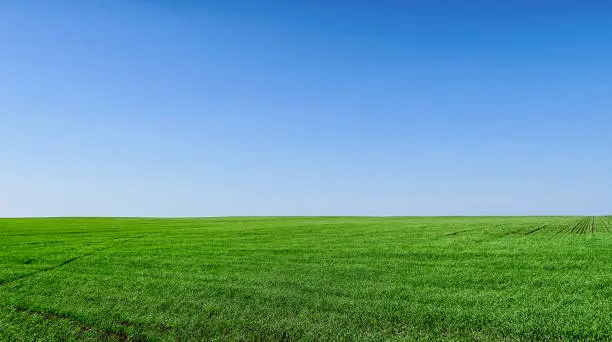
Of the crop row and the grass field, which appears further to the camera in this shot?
the crop row

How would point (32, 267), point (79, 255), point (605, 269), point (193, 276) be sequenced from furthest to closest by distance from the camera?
point (79, 255) → point (32, 267) → point (193, 276) → point (605, 269)

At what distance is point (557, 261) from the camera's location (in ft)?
59.1

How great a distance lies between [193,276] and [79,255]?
12.9 meters

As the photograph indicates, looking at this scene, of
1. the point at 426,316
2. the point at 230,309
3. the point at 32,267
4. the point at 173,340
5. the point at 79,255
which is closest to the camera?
the point at 173,340

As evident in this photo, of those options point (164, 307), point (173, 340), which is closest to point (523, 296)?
point (173, 340)

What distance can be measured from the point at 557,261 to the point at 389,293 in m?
10.2

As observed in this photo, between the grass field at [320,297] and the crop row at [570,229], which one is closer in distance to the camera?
the grass field at [320,297]

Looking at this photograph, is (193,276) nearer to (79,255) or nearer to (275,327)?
(275,327)

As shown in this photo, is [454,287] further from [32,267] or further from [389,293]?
[32,267]

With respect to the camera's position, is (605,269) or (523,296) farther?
(605,269)

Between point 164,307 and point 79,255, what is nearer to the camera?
point 164,307

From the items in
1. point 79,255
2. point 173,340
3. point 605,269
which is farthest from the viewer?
point 79,255

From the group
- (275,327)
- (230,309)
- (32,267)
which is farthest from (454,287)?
(32,267)

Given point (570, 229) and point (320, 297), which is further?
point (570, 229)
